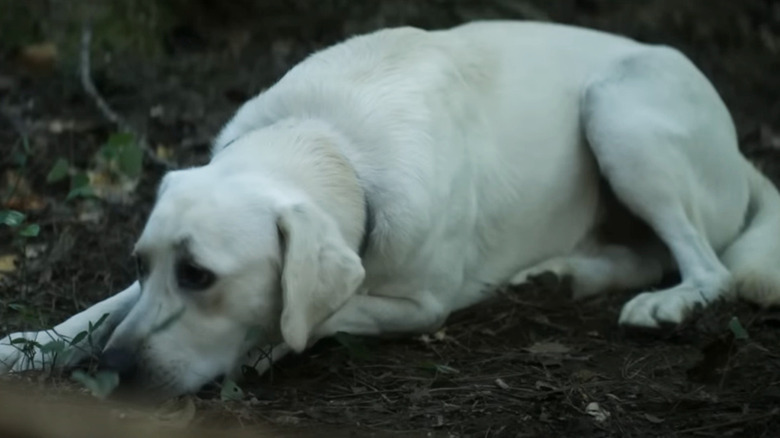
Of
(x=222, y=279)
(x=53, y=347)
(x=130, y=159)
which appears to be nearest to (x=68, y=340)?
(x=53, y=347)

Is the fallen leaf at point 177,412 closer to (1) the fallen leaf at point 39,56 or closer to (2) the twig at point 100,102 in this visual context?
(2) the twig at point 100,102

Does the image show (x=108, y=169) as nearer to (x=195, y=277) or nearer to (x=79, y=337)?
(x=79, y=337)

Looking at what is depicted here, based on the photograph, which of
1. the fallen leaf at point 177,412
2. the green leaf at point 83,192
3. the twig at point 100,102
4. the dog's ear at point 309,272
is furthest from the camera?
the twig at point 100,102

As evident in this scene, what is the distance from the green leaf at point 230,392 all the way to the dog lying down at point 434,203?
0.08 meters

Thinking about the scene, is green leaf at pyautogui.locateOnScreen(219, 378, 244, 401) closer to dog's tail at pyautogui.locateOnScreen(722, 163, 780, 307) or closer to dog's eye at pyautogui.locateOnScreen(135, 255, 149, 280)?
dog's eye at pyautogui.locateOnScreen(135, 255, 149, 280)

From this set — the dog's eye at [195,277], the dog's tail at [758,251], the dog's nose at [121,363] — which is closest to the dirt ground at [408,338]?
the dog's tail at [758,251]

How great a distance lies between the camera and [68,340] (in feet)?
15.2

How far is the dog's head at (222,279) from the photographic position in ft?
14.0

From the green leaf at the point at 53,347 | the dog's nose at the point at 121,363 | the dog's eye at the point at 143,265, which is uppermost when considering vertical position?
the dog's eye at the point at 143,265

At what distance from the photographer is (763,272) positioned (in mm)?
5648

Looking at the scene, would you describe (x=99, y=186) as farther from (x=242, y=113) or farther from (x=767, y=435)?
(x=767, y=435)

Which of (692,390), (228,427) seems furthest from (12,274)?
(692,390)

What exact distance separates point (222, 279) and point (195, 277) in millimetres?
78

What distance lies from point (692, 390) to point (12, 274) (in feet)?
8.46
